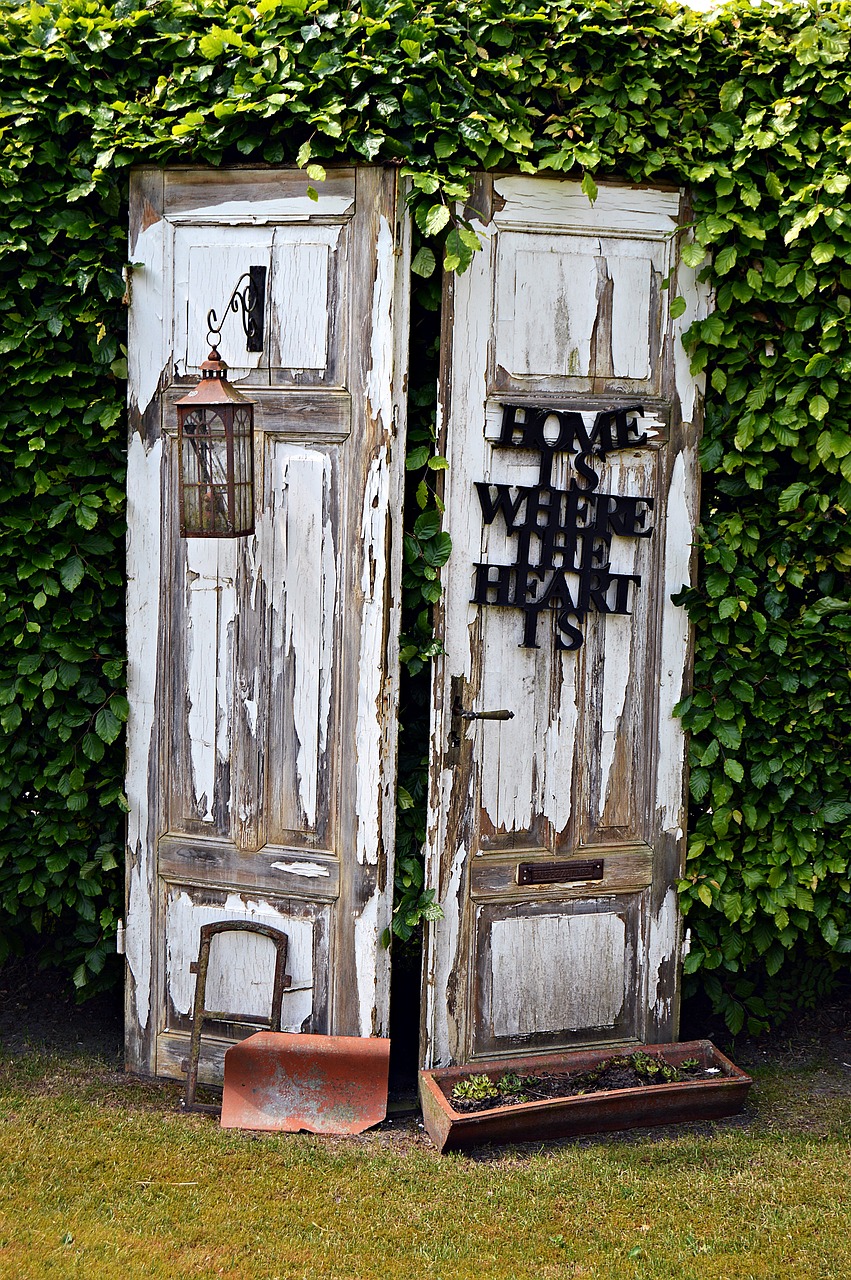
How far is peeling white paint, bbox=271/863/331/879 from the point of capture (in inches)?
145

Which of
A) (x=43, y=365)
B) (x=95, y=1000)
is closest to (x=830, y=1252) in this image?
(x=95, y=1000)

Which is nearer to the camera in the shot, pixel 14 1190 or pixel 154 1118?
pixel 14 1190

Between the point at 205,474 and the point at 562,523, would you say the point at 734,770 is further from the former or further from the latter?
the point at 205,474

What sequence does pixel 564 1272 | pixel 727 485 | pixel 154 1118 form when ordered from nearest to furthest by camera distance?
1. pixel 564 1272
2. pixel 154 1118
3. pixel 727 485

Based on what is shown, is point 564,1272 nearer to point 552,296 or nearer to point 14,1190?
point 14,1190

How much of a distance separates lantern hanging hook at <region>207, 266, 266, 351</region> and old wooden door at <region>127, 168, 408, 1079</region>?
0.03 metres

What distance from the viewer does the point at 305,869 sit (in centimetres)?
370

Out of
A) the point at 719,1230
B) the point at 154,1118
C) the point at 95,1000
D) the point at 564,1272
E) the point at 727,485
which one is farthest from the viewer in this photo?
the point at 95,1000

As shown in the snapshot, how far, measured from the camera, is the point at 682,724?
3908 millimetres

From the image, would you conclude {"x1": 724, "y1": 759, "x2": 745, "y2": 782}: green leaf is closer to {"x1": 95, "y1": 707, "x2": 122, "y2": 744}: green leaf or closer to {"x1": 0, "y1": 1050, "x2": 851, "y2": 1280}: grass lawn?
{"x1": 0, "y1": 1050, "x2": 851, "y2": 1280}: grass lawn

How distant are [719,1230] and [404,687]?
1890 millimetres

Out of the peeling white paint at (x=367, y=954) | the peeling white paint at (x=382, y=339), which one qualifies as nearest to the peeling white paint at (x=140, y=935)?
the peeling white paint at (x=367, y=954)

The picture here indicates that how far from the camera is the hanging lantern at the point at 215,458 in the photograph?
3.42m

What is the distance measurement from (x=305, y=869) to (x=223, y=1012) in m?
0.59
